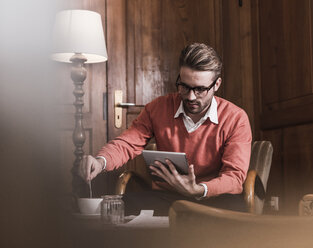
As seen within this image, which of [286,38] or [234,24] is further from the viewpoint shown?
[234,24]

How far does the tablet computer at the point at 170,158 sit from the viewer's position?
1539 mm

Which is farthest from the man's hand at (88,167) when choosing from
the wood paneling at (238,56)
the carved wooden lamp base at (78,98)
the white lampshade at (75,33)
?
the wood paneling at (238,56)

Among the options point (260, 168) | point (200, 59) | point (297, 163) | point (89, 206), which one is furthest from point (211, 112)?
point (297, 163)

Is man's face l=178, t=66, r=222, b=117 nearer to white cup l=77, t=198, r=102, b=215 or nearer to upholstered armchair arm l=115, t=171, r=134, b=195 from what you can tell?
upholstered armchair arm l=115, t=171, r=134, b=195

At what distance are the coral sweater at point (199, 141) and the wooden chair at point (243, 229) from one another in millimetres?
1189

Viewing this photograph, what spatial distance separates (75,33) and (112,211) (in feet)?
4.52

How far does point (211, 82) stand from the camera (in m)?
1.97

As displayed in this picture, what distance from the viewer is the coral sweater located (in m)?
1.86

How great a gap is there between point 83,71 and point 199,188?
121 centimetres

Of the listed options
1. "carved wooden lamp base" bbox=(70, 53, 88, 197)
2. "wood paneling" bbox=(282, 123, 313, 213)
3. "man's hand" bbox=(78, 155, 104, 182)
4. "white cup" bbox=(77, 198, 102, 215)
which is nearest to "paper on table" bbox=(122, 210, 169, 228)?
"white cup" bbox=(77, 198, 102, 215)

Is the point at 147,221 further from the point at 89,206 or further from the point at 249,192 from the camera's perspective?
the point at 249,192

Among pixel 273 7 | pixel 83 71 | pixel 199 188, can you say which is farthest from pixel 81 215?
pixel 273 7

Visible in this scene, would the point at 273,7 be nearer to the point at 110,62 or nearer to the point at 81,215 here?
the point at 110,62

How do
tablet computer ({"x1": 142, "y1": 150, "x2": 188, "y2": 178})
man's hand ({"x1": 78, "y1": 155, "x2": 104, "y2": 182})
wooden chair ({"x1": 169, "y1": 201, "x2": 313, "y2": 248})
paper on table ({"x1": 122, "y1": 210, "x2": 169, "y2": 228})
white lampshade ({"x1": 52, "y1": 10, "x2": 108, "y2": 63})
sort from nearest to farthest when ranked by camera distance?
1. wooden chair ({"x1": 169, "y1": 201, "x2": 313, "y2": 248})
2. paper on table ({"x1": 122, "y1": 210, "x2": 169, "y2": 228})
3. tablet computer ({"x1": 142, "y1": 150, "x2": 188, "y2": 178})
4. man's hand ({"x1": 78, "y1": 155, "x2": 104, "y2": 182})
5. white lampshade ({"x1": 52, "y1": 10, "x2": 108, "y2": 63})
